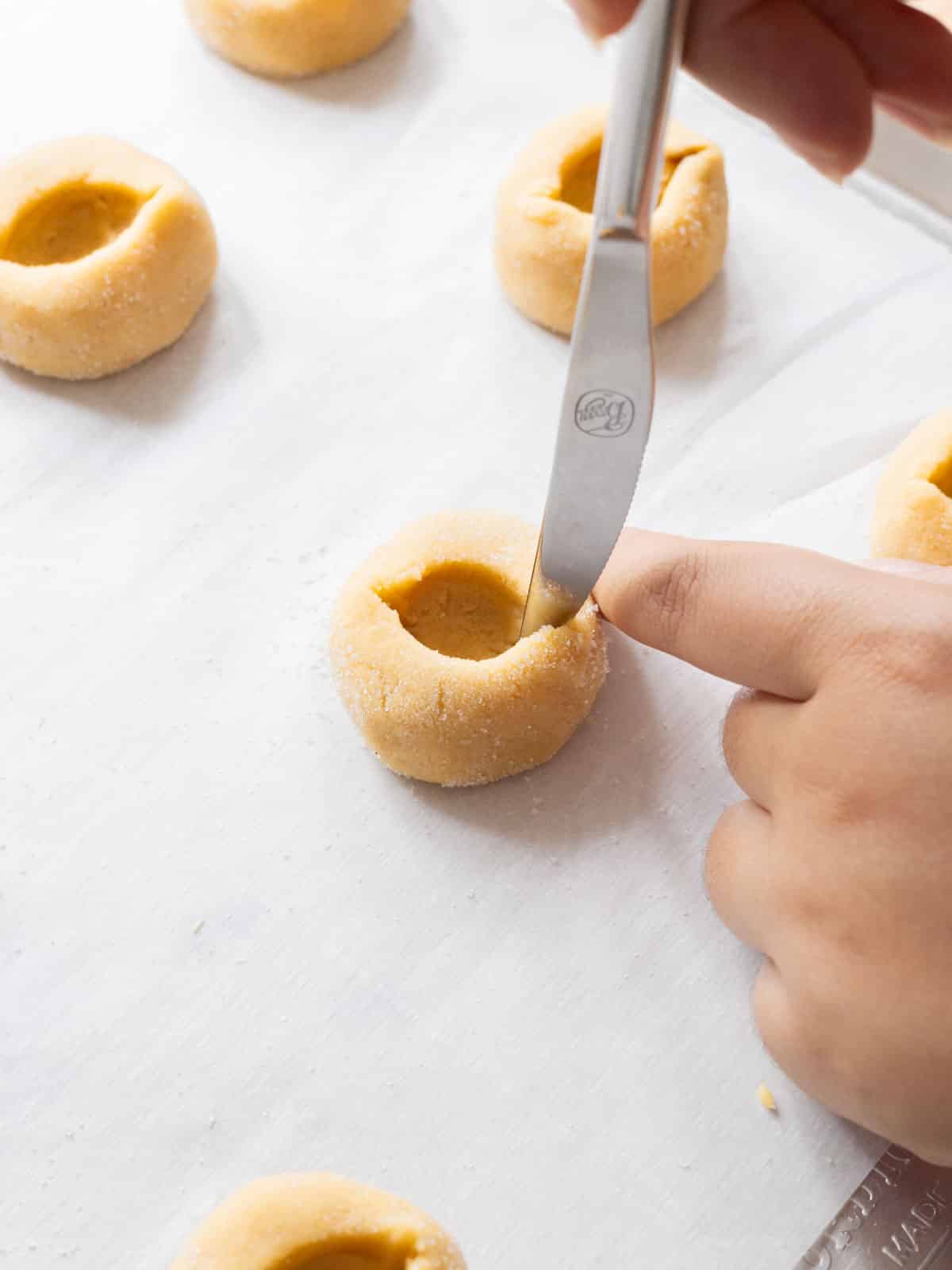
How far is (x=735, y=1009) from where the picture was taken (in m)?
1.05

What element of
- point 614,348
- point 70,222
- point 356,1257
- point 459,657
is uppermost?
point 614,348

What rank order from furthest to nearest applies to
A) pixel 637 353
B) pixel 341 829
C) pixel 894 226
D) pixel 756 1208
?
pixel 894 226, pixel 341 829, pixel 756 1208, pixel 637 353

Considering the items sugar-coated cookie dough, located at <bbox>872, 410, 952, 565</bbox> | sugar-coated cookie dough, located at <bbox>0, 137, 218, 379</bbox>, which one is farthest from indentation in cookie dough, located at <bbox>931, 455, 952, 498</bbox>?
sugar-coated cookie dough, located at <bbox>0, 137, 218, 379</bbox>

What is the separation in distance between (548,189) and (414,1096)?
878mm

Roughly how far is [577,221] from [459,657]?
464mm

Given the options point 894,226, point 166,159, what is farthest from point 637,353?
point 166,159

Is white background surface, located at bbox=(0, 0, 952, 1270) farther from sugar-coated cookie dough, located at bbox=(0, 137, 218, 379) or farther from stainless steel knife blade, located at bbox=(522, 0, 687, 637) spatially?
stainless steel knife blade, located at bbox=(522, 0, 687, 637)

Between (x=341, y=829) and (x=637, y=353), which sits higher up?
(x=637, y=353)

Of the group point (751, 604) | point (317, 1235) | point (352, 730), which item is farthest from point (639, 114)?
point (317, 1235)

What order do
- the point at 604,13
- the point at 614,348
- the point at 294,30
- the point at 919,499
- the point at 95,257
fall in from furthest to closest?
the point at 294,30 → the point at 95,257 → the point at 919,499 → the point at 614,348 → the point at 604,13

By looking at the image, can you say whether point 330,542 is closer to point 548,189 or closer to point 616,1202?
point 548,189

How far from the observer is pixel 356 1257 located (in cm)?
92

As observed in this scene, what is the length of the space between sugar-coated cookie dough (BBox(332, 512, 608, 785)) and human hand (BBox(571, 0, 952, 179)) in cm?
40

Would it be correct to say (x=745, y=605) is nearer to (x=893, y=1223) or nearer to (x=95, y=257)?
(x=893, y=1223)
